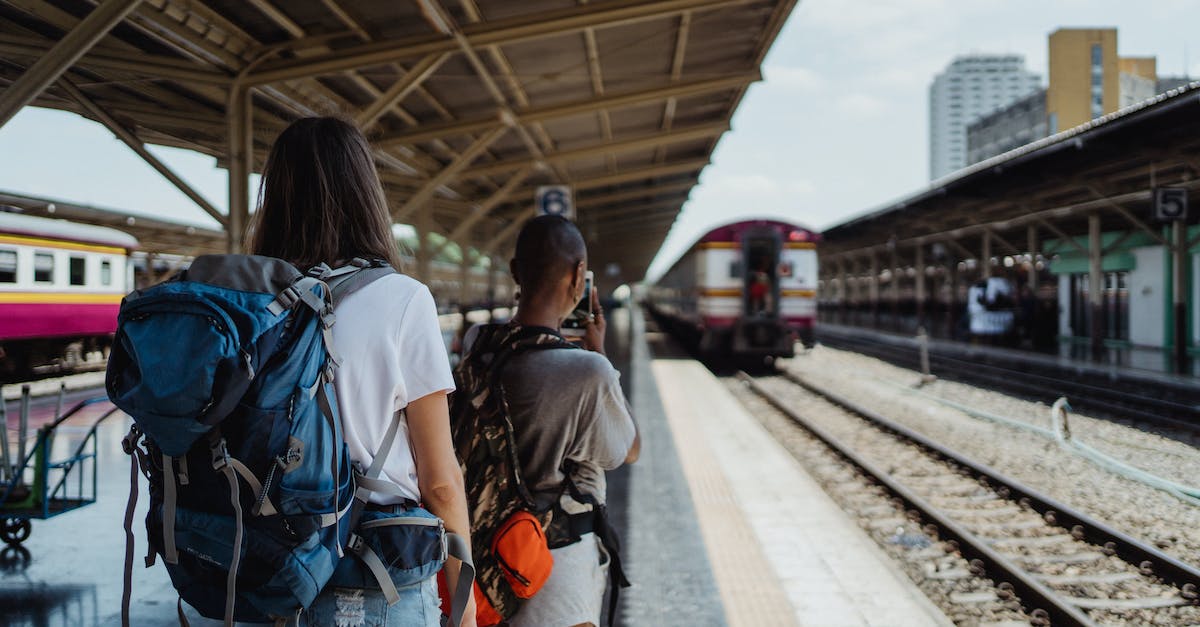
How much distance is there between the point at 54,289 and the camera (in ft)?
46.7

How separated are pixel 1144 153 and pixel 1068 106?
417 centimetres

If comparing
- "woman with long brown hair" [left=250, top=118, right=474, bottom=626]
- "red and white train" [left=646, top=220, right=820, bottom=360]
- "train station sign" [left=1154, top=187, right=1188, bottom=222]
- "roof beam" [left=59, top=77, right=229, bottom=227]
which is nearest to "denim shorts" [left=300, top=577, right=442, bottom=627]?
"woman with long brown hair" [left=250, top=118, right=474, bottom=626]

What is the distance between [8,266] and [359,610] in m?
14.7

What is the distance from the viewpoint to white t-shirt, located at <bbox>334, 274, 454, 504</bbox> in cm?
149

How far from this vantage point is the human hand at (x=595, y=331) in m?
2.62

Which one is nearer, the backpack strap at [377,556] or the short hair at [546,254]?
the backpack strap at [377,556]

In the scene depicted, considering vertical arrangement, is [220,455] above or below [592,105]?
below

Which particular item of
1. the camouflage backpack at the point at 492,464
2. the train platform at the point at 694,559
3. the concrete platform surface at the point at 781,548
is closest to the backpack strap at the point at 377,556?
the camouflage backpack at the point at 492,464

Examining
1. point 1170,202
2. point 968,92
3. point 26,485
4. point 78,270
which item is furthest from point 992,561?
point 968,92

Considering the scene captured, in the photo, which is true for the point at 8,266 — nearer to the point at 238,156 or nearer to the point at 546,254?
the point at 238,156

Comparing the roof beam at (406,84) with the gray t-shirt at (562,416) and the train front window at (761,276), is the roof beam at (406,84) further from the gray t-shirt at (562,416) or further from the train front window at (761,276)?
the train front window at (761,276)

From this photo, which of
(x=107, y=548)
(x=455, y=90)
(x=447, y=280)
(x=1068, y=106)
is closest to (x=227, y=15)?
(x=455, y=90)

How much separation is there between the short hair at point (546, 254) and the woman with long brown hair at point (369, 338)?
2.05ft

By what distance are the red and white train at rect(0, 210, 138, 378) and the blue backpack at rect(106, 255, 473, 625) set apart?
1339cm
